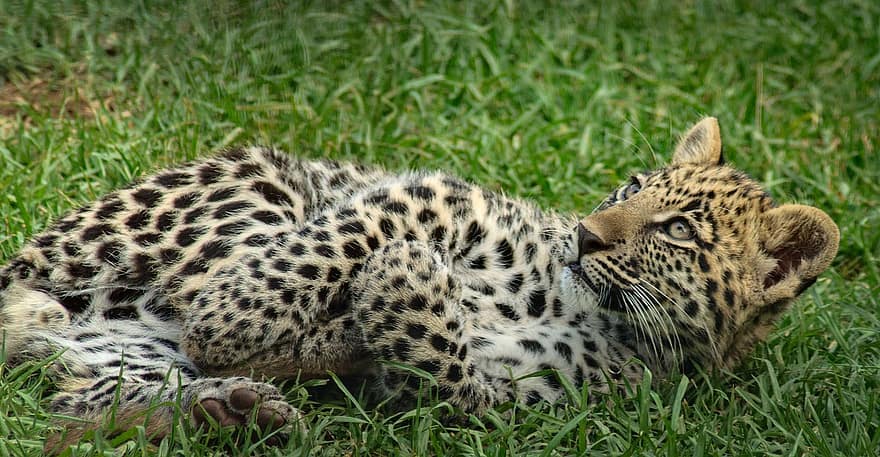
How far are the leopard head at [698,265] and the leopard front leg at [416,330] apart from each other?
71 centimetres

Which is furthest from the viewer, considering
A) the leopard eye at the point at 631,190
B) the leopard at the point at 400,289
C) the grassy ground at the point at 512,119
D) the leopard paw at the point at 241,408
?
the leopard eye at the point at 631,190

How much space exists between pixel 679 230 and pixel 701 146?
83 centimetres

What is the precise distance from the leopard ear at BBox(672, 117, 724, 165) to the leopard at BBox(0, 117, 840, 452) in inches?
7.4

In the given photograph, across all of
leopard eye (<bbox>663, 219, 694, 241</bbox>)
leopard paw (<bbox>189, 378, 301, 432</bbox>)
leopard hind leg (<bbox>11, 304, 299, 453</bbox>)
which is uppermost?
leopard eye (<bbox>663, 219, 694, 241</bbox>)

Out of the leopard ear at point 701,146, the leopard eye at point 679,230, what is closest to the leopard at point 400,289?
the leopard eye at point 679,230

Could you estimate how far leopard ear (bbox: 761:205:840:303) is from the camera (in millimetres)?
5656

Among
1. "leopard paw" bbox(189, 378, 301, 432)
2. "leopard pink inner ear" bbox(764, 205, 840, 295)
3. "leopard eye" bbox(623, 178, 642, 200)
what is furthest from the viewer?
→ "leopard eye" bbox(623, 178, 642, 200)

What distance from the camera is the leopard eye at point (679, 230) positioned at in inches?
227

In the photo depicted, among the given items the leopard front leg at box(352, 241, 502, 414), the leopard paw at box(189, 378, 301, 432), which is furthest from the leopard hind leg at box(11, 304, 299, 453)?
the leopard front leg at box(352, 241, 502, 414)

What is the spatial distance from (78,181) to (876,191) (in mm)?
6077

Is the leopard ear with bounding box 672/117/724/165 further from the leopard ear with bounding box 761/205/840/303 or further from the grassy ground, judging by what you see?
the leopard ear with bounding box 761/205/840/303

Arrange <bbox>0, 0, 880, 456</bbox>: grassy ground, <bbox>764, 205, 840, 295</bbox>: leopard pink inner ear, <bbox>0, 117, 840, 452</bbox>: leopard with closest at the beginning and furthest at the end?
<bbox>0, 0, 880, 456</bbox>: grassy ground
<bbox>0, 117, 840, 452</bbox>: leopard
<bbox>764, 205, 840, 295</bbox>: leopard pink inner ear

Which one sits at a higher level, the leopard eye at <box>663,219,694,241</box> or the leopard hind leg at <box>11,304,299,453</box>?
the leopard eye at <box>663,219,694,241</box>

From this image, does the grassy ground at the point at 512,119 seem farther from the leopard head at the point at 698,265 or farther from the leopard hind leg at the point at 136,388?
the leopard head at the point at 698,265
